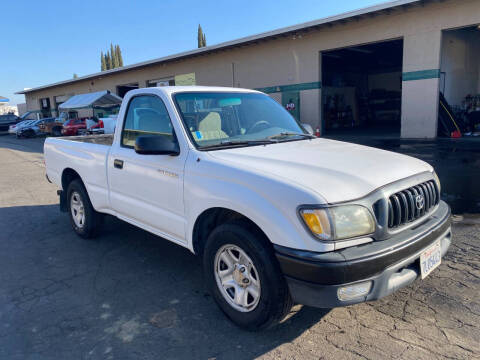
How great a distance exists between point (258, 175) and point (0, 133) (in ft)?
139

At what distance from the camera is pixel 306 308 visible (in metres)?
3.23

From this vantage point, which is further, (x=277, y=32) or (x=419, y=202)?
(x=277, y=32)

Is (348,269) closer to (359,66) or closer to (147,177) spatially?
(147,177)

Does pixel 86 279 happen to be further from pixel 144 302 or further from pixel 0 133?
pixel 0 133

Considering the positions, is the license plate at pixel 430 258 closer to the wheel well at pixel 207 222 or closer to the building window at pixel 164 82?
the wheel well at pixel 207 222

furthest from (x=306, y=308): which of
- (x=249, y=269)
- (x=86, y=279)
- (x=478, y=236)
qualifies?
(x=478, y=236)

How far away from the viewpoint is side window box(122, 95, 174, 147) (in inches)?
145

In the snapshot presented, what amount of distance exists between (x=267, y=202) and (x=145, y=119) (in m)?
1.99

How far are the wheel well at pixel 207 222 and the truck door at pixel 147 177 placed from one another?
163 millimetres

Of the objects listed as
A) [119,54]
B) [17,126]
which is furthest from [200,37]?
[17,126]

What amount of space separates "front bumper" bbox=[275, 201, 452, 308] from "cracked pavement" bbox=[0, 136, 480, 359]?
49 cm

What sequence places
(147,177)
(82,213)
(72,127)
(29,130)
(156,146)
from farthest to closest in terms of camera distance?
(29,130) → (72,127) → (82,213) → (147,177) → (156,146)

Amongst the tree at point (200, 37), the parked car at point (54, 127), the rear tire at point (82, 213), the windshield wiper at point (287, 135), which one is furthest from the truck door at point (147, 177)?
the tree at point (200, 37)

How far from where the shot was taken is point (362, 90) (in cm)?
3011
